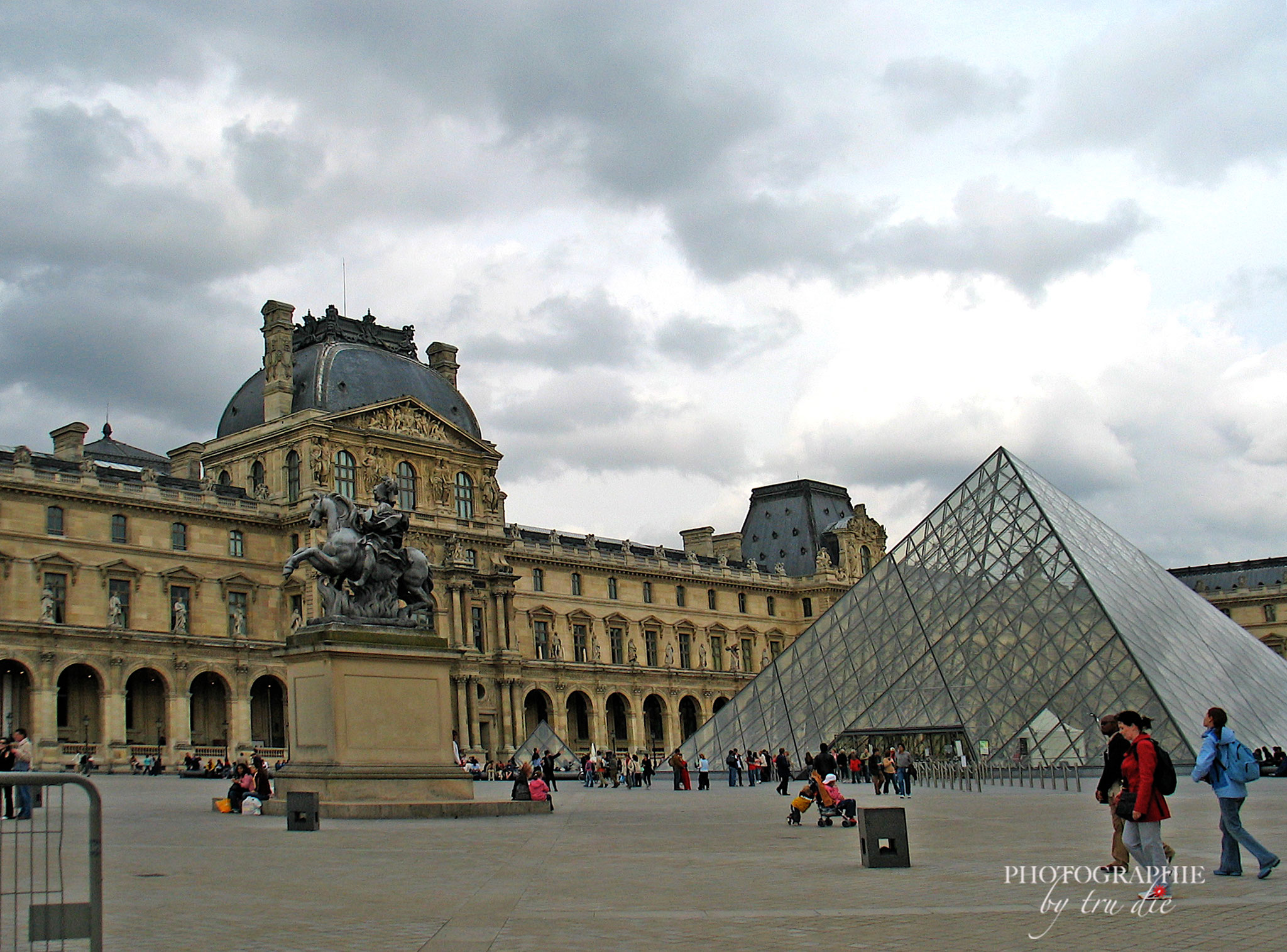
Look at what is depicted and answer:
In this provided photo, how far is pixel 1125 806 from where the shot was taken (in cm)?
1005

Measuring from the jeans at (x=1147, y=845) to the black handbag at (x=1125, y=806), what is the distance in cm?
5

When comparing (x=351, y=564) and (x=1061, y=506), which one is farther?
(x=1061, y=506)

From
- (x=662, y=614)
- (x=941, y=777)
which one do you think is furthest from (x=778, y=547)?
(x=941, y=777)

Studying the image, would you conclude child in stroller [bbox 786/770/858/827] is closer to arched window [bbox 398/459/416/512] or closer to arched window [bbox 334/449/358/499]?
arched window [bbox 334/449/358/499]

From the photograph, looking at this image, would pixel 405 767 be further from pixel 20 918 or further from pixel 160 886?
pixel 20 918

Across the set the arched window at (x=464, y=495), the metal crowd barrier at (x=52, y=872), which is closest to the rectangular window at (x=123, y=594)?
the arched window at (x=464, y=495)

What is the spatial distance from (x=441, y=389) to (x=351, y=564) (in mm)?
45527

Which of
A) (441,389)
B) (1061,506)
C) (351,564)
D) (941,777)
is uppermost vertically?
(441,389)

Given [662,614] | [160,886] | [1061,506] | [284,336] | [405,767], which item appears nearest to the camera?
[160,886]

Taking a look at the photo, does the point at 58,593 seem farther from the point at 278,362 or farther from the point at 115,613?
the point at 278,362

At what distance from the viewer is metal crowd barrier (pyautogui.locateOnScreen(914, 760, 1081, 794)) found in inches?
1230

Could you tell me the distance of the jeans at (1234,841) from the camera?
10.2m

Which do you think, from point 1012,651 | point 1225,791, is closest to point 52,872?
point 1225,791

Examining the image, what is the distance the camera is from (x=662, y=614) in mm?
76125
